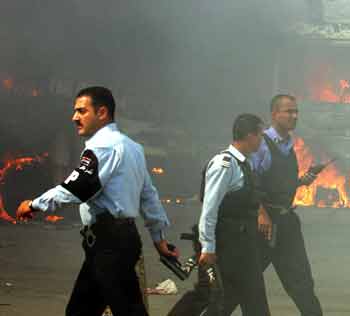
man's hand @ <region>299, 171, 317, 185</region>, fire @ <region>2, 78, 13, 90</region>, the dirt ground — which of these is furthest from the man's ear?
fire @ <region>2, 78, 13, 90</region>

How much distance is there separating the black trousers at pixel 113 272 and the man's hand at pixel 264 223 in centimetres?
157

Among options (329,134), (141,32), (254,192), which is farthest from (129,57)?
(254,192)

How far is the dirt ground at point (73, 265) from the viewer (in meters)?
7.20

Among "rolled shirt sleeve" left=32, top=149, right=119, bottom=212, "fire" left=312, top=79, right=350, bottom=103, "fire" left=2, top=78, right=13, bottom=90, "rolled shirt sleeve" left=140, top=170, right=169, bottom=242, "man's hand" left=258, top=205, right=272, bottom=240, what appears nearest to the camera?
"rolled shirt sleeve" left=32, top=149, right=119, bottom=212

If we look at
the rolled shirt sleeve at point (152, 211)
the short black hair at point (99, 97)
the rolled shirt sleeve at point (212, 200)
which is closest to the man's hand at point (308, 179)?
the rolled shirt sleeve at point (212, 200)

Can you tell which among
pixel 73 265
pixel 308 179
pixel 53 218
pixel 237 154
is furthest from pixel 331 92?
pixel 237 154

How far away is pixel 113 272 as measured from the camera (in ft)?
13.4

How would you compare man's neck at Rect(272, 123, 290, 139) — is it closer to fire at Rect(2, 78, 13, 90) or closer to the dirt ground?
the dirt ground

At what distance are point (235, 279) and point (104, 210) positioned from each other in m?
1.35

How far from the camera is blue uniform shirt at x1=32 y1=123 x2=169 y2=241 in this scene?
3984 millimetres

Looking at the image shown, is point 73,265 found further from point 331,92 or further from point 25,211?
point 331,92

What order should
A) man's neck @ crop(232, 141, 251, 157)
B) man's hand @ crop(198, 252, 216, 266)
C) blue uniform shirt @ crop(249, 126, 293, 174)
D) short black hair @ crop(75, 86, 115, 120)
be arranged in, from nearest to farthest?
short black hair @ crop(75, 86, 115, 120) < man's hand @ crop(198, 252, 216, 266) < man's neck @ crop(232, 141, 251, 157) < blue uniform shirt @ crop(249, 126, 293, 174)

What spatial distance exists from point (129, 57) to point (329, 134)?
4004 millimetres

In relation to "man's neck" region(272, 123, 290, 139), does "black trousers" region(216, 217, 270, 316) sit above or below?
below
